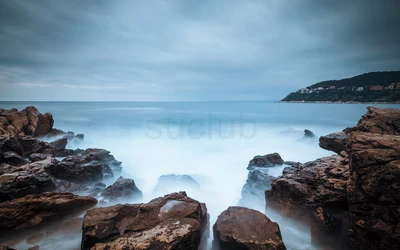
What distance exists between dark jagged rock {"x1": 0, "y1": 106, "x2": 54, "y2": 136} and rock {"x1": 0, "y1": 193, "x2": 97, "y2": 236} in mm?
11123

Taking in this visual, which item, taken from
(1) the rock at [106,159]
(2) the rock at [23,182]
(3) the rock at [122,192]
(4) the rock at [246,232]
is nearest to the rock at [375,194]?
(4) the rock at [246,232]

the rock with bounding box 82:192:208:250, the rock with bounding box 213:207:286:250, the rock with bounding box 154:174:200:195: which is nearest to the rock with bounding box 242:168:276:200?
the rock with bounding box 154:174:200:195

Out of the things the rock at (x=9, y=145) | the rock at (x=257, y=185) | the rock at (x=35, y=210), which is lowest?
the rock at (x=257, y=185)

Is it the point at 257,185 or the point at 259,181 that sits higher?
the point at 259,181

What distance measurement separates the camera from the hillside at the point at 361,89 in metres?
60.8

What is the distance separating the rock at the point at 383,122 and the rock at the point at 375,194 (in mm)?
1685

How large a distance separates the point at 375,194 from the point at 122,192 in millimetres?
7406

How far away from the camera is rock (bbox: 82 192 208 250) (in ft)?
10.5

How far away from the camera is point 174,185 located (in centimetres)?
909

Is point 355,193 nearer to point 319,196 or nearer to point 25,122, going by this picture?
point 319,196

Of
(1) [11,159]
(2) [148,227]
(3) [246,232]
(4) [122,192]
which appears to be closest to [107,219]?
(2) [148,227]

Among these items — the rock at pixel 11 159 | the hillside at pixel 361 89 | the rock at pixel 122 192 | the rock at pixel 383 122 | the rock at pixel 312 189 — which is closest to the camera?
the rock at pixel 312 189

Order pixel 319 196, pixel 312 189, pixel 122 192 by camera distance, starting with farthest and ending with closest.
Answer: pixel 122 192
pixel 312 189
pixel 319 196

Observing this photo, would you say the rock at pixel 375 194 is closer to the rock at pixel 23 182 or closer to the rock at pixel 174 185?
the rock at pixel 174 185
